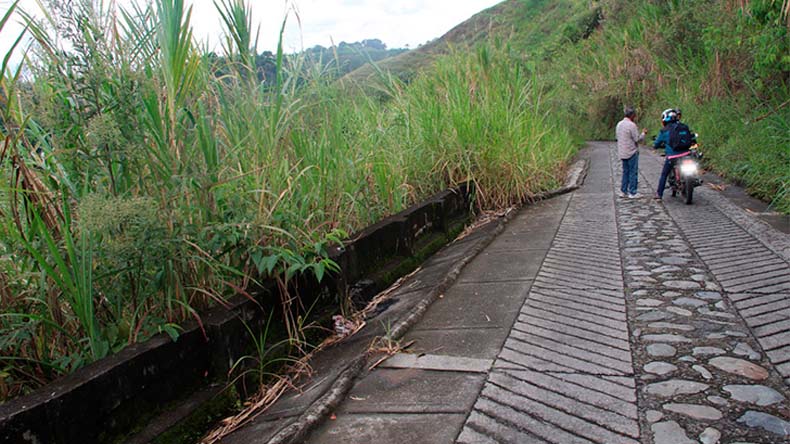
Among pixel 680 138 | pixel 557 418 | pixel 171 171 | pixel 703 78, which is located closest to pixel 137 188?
pixel 171 171

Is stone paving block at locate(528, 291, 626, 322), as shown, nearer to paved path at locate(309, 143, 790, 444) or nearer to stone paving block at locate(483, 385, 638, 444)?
paved path at locate(309, 143, 790, 444)

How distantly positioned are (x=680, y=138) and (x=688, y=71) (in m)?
9.35

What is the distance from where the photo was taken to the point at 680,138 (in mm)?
8172

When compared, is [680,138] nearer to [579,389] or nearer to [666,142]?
[666,142]

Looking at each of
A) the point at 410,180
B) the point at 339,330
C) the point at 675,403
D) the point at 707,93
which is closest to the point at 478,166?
the point at 410,180

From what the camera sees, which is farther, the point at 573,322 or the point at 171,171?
the point at 573,322

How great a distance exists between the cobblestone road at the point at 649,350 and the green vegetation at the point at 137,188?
1.23 meters

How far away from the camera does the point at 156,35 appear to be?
274 centimetres

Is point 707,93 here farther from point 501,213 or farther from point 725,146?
point 501,213

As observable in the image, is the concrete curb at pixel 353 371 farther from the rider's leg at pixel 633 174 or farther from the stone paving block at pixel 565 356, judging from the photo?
the rider's leg at pixel 633 174

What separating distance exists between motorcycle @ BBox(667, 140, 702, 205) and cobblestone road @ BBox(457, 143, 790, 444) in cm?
224

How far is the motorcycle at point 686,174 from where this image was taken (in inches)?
303

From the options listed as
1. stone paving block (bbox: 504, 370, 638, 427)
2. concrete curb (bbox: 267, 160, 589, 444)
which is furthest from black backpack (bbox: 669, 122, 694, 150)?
stone paving block (bbox: 504, 370, 638, 427)

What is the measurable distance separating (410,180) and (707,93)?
1000 centimetres
